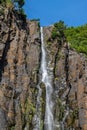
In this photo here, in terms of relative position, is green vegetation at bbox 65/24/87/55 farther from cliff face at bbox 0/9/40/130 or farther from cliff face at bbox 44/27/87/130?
cliff face at bbox 0/9/40/130

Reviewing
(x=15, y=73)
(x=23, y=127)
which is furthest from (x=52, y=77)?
(x=23, y=127)

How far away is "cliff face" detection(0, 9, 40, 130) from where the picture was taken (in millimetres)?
44487

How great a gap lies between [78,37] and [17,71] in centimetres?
2885

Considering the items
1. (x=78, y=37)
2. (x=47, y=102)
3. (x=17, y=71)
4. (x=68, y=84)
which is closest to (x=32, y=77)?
(x=17, y=71)

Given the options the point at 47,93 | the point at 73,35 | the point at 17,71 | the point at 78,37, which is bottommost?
the point at 47,93

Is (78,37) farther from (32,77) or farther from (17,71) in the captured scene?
(17,71)

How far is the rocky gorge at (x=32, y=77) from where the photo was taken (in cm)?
4519

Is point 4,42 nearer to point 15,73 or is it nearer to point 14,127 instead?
point 15,73

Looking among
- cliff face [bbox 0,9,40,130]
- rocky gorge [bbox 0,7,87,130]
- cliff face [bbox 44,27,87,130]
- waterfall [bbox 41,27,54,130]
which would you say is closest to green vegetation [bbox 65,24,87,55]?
cliff face [bbox 44,27,87,130]

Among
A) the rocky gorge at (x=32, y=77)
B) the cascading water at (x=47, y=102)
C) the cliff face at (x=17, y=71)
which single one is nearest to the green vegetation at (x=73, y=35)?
the rocky gorge at (x=32, y=77)

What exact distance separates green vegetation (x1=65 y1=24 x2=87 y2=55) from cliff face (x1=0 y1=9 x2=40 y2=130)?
13.2 m

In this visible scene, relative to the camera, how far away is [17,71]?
47.8 metres

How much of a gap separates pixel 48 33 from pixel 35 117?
14472 mm

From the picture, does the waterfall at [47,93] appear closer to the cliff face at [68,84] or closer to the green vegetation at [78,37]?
the cliff face at [68,84]
